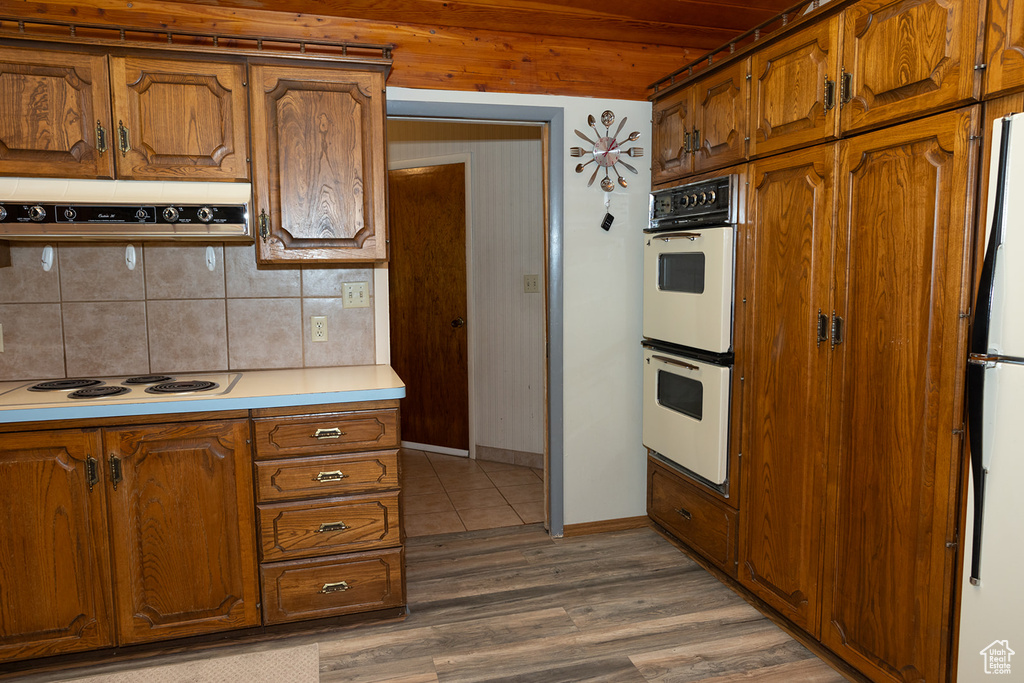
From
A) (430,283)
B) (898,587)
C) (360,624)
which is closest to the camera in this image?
(898,587)

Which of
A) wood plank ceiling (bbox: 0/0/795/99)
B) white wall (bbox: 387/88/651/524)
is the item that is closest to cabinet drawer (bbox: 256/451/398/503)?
white wall (bbox: 387/88/651/524)

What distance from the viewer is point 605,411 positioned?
3.29 m

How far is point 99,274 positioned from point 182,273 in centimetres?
30

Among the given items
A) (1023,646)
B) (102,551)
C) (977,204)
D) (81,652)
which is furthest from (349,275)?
(1023,646)

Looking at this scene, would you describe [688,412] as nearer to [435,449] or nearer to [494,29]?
[494,29]

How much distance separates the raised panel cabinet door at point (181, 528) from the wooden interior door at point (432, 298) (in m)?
2.39

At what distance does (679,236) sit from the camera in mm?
2811

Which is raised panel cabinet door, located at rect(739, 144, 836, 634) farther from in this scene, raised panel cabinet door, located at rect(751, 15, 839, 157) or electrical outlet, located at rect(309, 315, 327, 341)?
electrical outlet, located at rect(309, 315, 327, 341)

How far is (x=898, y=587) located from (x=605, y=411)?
1593 mm

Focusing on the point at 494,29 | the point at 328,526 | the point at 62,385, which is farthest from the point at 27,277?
the point at 494,29

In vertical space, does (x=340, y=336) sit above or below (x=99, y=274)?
below

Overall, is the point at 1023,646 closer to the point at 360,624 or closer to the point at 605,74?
the point at 360,624

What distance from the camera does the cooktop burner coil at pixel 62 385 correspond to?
94.2 inches

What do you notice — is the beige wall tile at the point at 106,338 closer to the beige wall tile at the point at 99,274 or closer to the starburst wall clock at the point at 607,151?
the beige wall tile at the point at 99,274
